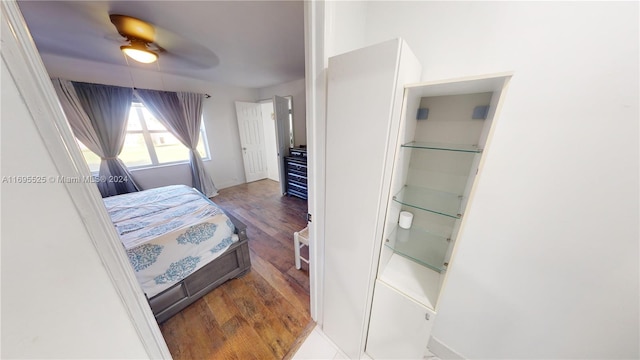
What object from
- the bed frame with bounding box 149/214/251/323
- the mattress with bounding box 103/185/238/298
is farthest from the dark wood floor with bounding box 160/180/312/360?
the mattress with bounding box 103/185/238/298

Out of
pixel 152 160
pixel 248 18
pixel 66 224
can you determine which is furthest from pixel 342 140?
pixel 152 160

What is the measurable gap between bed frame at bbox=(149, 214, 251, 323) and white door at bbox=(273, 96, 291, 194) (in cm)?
190

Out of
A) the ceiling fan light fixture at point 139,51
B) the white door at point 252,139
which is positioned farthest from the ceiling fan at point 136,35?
the white door at point 252,139

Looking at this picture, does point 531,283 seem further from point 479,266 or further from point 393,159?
point 393,159

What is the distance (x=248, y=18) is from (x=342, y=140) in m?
1.59

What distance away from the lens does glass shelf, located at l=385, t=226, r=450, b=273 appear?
988mm

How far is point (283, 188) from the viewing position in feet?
12.2

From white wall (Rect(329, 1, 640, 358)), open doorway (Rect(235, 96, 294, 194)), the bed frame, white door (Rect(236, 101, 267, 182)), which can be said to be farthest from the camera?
white door (Rect(236, 101, 267, 182))

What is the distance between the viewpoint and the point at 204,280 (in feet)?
5.23

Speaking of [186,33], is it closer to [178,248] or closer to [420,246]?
[178,248]

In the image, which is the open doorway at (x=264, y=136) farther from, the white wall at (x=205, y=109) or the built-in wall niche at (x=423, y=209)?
the built-in wall niche at (x=423, y=209)

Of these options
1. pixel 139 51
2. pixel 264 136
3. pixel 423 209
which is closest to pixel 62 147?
pixel 423 209

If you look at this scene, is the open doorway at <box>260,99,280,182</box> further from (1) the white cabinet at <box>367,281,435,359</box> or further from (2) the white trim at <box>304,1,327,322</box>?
(1) the white cabinet at <box>367,281,435,359</box>

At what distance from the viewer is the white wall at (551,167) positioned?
615 millimetres
